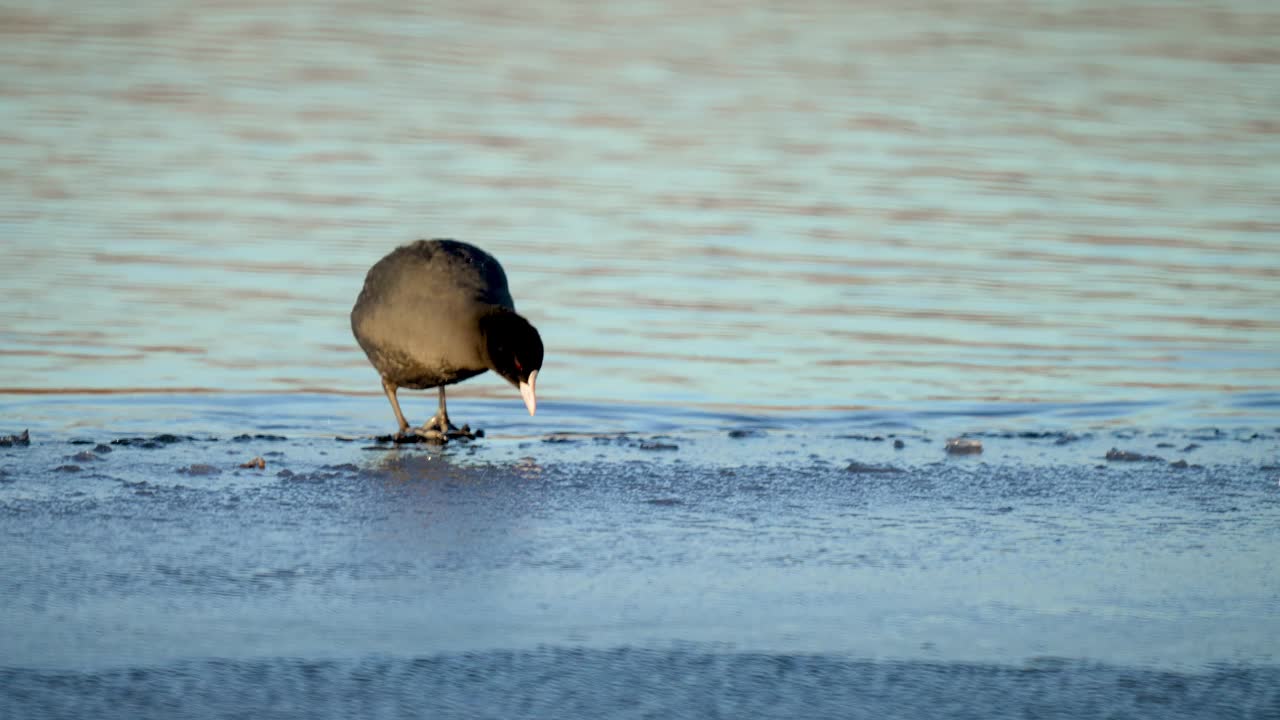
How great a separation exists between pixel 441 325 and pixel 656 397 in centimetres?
158

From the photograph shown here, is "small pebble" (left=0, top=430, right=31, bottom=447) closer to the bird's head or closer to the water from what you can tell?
the water

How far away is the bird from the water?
12.7 inches

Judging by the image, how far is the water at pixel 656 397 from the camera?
4.48 metres

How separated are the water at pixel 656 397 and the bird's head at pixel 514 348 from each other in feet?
1.00

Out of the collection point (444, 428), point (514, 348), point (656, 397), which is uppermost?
point (514, 348)

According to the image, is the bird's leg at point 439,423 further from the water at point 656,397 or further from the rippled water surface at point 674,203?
the rippled water surface at point 674,203

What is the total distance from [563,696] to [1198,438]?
4.47m

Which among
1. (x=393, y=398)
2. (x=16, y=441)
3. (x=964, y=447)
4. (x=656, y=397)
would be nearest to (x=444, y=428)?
(x=393, y=398)

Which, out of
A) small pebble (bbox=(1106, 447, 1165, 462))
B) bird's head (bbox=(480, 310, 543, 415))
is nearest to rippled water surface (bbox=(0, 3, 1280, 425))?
bird's head (bbox=(480, 310, 543, 415))

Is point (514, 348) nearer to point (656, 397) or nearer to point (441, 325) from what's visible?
point (441, 325)

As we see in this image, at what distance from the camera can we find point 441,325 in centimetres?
755

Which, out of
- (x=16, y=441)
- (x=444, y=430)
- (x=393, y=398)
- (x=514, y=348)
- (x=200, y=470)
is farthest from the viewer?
(x=393, y=398)

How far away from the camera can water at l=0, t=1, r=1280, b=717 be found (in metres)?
4.48

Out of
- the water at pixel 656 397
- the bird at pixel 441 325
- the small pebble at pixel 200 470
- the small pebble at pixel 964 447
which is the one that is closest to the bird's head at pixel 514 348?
the bird at pixel 441 325
